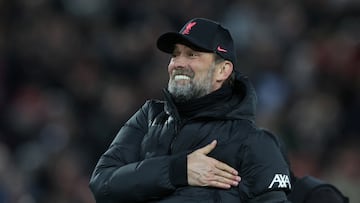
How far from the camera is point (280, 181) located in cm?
552

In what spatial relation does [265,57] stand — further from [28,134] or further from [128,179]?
[128,179]

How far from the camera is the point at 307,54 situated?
43.1 ft

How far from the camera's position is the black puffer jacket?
5500 millimetres

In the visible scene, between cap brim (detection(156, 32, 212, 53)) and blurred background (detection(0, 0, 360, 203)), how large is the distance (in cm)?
477

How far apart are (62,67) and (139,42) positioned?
101cm

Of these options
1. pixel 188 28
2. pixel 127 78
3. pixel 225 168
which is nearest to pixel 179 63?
pixel 188 28

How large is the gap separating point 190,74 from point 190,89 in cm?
7

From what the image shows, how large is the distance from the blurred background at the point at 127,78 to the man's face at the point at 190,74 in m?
4.84

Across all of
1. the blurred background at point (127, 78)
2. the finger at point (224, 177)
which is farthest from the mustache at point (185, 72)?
the blurred background at point (127, 78)

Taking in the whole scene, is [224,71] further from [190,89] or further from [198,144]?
[198,144]

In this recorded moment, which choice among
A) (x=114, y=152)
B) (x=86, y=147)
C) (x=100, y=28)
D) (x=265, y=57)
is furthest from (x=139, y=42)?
(x=114, y=152)

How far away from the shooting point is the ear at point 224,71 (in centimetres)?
573

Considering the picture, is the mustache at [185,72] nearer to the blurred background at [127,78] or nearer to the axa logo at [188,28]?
the axa logo at [188,28]

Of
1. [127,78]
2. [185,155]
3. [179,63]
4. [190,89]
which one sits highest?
[179,63]
